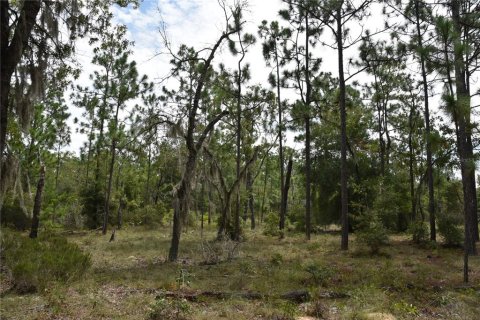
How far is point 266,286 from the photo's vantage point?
869 cm

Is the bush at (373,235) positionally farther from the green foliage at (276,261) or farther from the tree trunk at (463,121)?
the green foliage at (276,261)

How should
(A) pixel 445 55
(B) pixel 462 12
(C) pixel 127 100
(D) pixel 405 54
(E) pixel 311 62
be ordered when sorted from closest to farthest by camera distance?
(A) pixel 445 55, (B) pixel 462 12, (D) pixel 405 54, (E) pixel 311 62, (C) pixel 127 100

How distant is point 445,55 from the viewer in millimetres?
10211

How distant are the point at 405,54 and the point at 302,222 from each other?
11959mm

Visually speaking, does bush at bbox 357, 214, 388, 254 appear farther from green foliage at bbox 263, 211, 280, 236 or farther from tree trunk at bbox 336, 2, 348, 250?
green foliage at bbox 263, 211, 280, 236

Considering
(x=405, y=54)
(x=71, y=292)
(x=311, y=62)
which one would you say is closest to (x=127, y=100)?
(x=311, y=62)

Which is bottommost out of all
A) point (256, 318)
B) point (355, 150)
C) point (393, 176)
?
point (256, 318)

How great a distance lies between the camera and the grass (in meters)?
6.52

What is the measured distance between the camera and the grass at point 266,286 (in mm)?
6516

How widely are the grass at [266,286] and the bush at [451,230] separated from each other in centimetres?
75

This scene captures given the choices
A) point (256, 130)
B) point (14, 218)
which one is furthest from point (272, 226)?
point (14, 218)

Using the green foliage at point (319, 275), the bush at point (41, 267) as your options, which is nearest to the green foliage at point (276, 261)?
the green foliage at point (319, 275)

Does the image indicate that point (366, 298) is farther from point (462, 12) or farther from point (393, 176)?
point (393, 176)

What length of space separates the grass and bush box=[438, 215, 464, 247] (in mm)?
745
